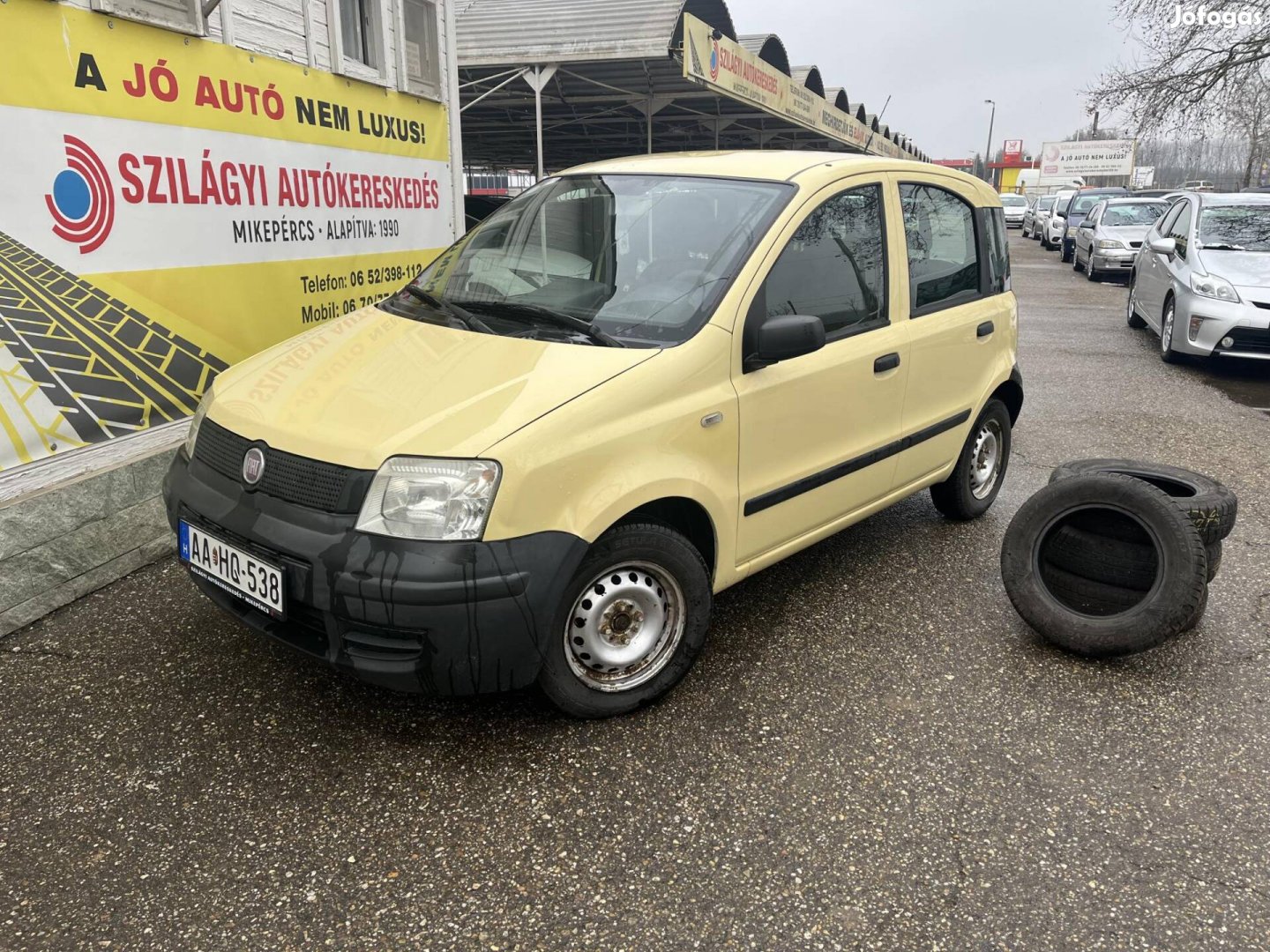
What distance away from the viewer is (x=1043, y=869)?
2447 mm

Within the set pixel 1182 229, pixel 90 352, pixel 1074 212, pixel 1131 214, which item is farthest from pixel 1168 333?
pixel 1074 212

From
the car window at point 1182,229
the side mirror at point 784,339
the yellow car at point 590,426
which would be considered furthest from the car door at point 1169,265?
the side mirror at point 784,339

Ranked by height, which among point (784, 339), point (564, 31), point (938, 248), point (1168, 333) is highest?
point (564, 31)

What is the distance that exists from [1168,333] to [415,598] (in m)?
9.66

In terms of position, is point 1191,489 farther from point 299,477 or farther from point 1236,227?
point 1236,227

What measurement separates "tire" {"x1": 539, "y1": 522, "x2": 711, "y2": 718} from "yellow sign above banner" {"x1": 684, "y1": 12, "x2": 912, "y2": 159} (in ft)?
26.0

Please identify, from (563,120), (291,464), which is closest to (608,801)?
(291,464)

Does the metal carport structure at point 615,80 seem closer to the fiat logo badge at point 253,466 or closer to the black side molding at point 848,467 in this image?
the black side molding at point 848,467

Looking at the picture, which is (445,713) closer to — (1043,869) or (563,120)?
(1043,869)

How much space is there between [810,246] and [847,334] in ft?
1.28

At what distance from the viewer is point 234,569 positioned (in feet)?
9.08

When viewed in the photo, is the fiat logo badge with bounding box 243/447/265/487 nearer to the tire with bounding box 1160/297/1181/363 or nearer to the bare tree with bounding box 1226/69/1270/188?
the tire with bounding box 1160/297/1181/363

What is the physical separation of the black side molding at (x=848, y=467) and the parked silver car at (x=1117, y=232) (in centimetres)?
1521

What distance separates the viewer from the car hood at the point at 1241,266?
8609 millimetres
